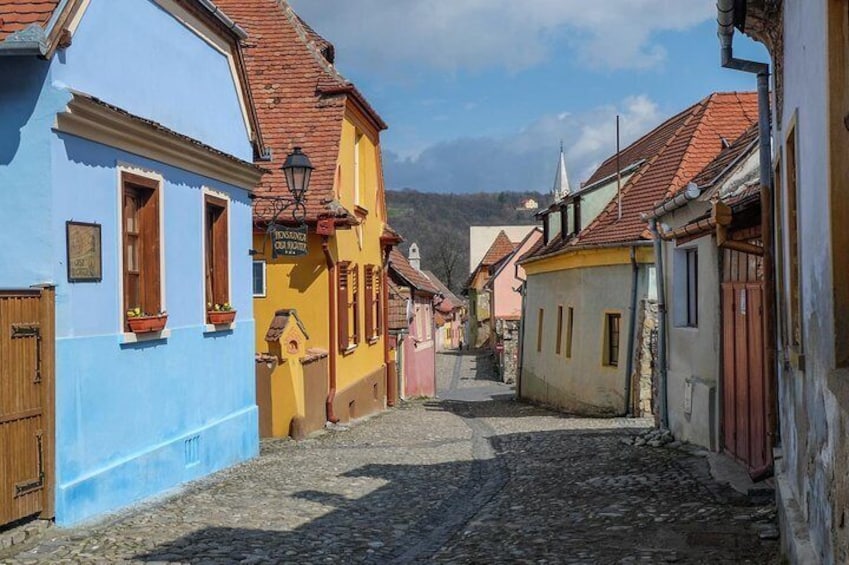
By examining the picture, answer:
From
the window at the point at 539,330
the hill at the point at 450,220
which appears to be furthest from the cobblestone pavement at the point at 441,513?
the hill at the point at 450,220

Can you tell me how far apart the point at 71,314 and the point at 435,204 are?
383ft

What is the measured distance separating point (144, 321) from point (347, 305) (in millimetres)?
10016

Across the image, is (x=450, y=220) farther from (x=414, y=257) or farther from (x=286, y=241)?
(x=286, y=241)

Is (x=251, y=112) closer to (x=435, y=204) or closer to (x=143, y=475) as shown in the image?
(x=143, y=475)

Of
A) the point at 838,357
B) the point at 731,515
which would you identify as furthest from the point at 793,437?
the point at 838,357

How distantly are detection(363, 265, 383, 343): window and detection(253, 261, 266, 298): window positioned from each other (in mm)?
4396

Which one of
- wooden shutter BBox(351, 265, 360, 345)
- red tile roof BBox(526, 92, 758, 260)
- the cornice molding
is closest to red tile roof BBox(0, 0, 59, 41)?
the cornice molding

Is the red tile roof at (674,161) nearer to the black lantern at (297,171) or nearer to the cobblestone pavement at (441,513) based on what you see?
the cobblestone pavement at (441,513)

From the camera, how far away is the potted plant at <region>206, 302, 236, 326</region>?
39.5ft

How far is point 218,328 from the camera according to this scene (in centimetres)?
1227

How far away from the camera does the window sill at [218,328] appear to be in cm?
1185

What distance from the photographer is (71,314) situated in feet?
26.7

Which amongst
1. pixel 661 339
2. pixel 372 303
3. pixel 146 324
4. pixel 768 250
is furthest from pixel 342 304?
pixel 768 250

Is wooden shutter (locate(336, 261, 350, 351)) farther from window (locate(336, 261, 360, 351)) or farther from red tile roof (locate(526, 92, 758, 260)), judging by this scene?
red tile roof (locate(526, 92, 758, 260))
